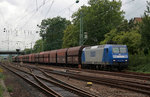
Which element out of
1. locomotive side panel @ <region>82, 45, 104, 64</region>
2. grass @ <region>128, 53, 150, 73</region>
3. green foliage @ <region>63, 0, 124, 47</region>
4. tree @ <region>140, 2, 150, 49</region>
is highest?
green foliage @ <region>63, 0, 124, 47</region>

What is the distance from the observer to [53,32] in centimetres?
8188

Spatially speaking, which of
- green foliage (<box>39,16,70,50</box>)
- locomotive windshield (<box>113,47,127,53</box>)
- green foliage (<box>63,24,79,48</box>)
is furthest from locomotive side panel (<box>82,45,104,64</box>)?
green foliage (<box>39,16,70,50</box>)

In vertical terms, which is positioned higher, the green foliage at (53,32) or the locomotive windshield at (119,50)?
the green foliage at (53,32)

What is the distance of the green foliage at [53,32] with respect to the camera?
→ 81.2 meters

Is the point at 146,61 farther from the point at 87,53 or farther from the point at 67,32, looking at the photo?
the point at 67,32

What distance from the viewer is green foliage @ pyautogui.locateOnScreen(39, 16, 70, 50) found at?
81.2 metres

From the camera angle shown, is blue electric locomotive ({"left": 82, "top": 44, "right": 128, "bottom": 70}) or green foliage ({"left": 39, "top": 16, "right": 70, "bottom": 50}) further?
green foliage ({"left": 39, "top": 16, "right": 70, "bottom": 50})

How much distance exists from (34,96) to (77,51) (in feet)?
70.8

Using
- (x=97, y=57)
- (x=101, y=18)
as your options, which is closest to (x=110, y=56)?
(x=97, y=57)

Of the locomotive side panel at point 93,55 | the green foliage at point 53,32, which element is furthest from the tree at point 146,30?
the green foliage at point 53,32

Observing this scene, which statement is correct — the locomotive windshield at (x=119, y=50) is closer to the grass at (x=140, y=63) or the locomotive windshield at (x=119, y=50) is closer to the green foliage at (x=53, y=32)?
the grass at (x=140, y=63)

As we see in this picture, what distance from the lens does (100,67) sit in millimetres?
26844

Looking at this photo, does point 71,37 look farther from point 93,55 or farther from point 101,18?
point 93,55

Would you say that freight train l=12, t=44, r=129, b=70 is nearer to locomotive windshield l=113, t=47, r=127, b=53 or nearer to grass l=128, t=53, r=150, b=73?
locomotive windshield l=113, t=47, r=127, b=53
